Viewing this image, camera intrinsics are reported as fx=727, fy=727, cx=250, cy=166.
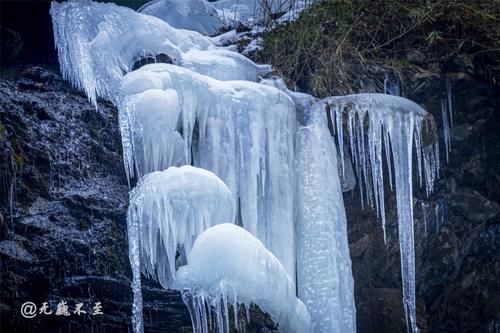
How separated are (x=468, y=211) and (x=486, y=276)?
0.50 metres

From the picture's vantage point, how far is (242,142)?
4227 mm

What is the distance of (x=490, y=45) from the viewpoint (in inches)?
196

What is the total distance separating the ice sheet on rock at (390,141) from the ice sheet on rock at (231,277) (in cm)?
91

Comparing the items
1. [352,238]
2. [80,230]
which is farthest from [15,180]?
[352,238]

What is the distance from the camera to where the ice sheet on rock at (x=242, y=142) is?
4125 mm

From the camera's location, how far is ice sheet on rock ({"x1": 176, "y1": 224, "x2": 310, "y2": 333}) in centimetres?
353

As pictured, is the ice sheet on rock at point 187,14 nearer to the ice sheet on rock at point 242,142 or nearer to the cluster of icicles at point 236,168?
the cluster of icicles at point 236,168

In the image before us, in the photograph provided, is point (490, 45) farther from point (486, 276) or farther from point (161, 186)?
point (161, 186)

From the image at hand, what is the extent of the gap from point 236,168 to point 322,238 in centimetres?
64

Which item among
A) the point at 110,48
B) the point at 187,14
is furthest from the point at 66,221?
the point at 187,14

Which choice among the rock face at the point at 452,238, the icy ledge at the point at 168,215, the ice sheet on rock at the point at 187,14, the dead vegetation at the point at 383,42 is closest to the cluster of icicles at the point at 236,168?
the icy ledge at the point at 168,215

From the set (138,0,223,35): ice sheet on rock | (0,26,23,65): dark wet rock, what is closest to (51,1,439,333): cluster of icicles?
(0,26,23,65): dark wet rock

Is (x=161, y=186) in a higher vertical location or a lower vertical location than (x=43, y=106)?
lower

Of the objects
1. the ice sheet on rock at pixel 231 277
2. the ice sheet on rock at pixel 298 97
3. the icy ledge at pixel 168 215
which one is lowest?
the ice sheet on rock at pixel 231 277
